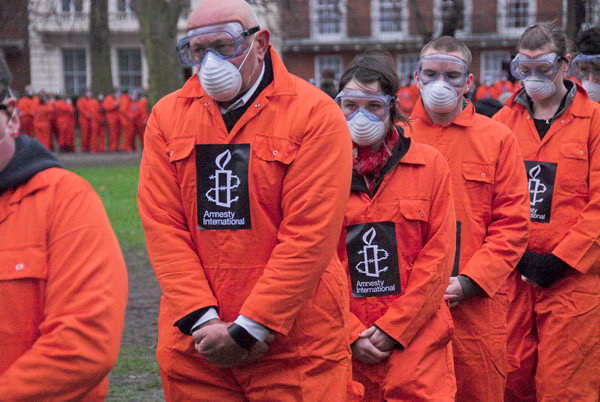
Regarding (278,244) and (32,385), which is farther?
(278,244)

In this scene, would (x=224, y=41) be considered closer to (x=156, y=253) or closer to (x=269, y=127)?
(x=269, y=127)

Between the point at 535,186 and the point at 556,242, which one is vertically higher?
the point at 535,186

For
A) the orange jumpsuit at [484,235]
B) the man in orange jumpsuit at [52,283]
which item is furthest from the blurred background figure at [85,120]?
the man in orange jumpsuit at [52,283]

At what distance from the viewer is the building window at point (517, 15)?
2084 inches

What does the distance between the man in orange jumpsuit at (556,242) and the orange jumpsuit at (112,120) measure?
106 ft

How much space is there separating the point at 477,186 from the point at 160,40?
17.1 m

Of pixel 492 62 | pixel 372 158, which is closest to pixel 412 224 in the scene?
pixel 372 158

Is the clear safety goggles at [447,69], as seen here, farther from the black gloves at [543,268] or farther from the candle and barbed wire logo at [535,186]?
the black gloves at [543,268]

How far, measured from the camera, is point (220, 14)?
159 inches

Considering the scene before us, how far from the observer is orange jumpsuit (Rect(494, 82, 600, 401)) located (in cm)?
590

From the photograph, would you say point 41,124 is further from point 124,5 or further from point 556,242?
point 556,242

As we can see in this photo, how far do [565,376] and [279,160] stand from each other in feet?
9.31

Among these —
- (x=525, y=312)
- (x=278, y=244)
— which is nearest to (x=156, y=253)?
(x=278, y=244)

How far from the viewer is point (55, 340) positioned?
2.97 metres
